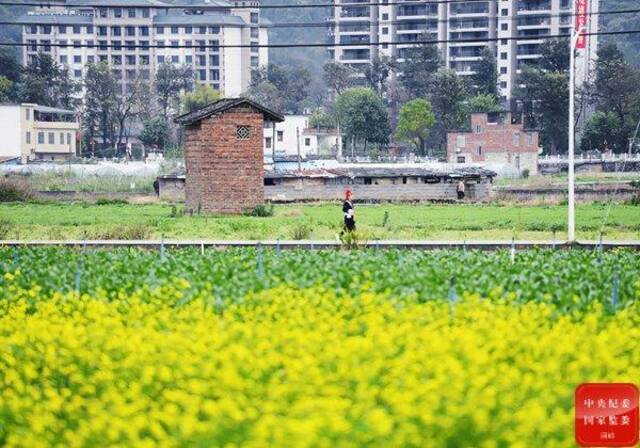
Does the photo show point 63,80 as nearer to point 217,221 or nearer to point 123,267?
point 217,221

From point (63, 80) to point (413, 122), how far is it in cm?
3335

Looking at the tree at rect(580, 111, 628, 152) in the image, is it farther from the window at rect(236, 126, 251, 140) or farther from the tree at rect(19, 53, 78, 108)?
the window at rect(236, 126, 251, 140)

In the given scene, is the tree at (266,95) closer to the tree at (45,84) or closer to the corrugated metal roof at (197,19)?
the corrugated metal roof at (197,19)

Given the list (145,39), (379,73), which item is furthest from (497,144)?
(145,39)

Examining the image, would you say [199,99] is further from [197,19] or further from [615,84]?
[197,19]

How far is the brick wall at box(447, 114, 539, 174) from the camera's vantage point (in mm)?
90500

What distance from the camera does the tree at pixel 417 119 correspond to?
105m

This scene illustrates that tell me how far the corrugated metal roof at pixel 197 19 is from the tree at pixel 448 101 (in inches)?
1715

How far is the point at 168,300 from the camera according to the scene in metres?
18.5

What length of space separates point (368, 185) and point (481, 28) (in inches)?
3195

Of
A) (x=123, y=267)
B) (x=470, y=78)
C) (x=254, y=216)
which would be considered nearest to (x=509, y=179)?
(x=254, y=216)

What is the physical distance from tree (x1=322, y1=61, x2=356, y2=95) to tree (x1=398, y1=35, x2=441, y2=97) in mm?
10706

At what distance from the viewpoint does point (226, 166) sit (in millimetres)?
47031

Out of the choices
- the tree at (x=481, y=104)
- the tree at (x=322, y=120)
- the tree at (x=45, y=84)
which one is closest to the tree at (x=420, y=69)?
the tree at (x=322, y=120)
